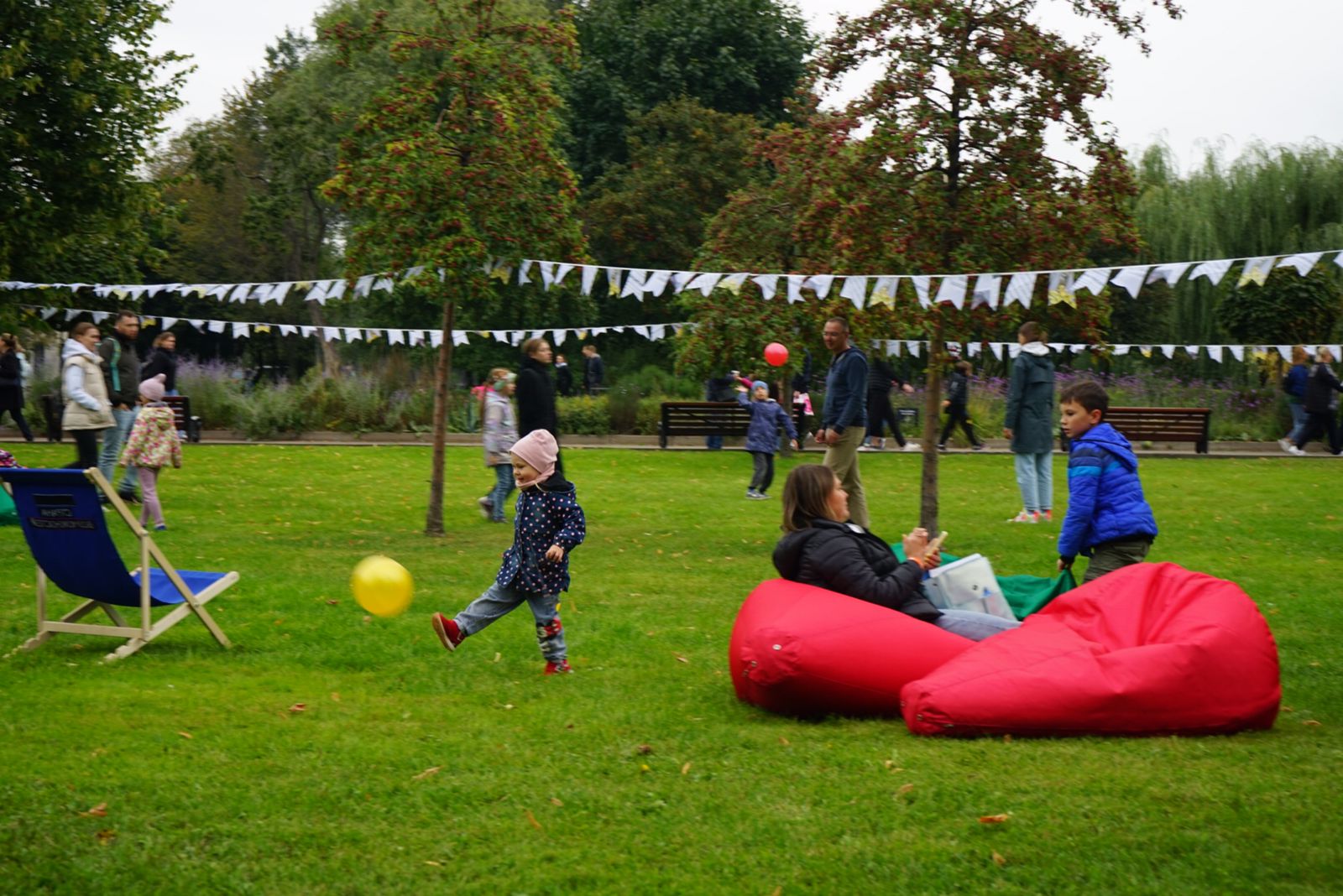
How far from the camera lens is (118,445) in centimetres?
1509

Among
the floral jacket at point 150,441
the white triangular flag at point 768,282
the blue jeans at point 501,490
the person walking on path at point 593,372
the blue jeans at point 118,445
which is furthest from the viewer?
the person walking on path at point 593,372

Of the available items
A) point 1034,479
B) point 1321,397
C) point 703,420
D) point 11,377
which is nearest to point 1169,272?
point 1034,479

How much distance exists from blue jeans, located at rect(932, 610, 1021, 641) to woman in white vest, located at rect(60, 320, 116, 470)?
962 centimetres

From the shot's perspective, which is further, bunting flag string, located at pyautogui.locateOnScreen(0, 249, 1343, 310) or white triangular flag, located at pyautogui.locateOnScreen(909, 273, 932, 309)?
white triangular flag, located at pyautogui.locateOnScreen(909, 273, 932, 309)

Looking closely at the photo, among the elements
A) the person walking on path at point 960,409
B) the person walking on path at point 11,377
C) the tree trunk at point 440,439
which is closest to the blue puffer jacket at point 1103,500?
the tree trunk at point 440,439

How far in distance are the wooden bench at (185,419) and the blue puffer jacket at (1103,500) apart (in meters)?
20.1

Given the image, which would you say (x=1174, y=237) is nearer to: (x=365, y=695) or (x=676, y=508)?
(x=676, y=508)

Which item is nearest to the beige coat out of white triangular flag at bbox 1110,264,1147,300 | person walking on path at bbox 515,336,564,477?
person walking on path at bbox 515,336,564,477

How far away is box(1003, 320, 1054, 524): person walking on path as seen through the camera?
46.8 feet

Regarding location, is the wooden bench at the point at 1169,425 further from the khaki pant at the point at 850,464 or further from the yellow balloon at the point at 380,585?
→ the yellow balloon at the point at 380,585

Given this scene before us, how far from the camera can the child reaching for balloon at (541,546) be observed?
7293 millimetres

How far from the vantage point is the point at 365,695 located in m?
6.96

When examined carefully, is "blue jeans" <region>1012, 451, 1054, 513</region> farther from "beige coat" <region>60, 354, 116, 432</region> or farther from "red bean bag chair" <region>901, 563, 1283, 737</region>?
"beige coat" <region>60, 354, 116, 432</region>

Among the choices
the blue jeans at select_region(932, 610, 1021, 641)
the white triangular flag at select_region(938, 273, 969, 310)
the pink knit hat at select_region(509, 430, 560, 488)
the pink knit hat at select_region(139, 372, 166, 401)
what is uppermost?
the white triangular flag at select_region(938, 273, 969, 310)
